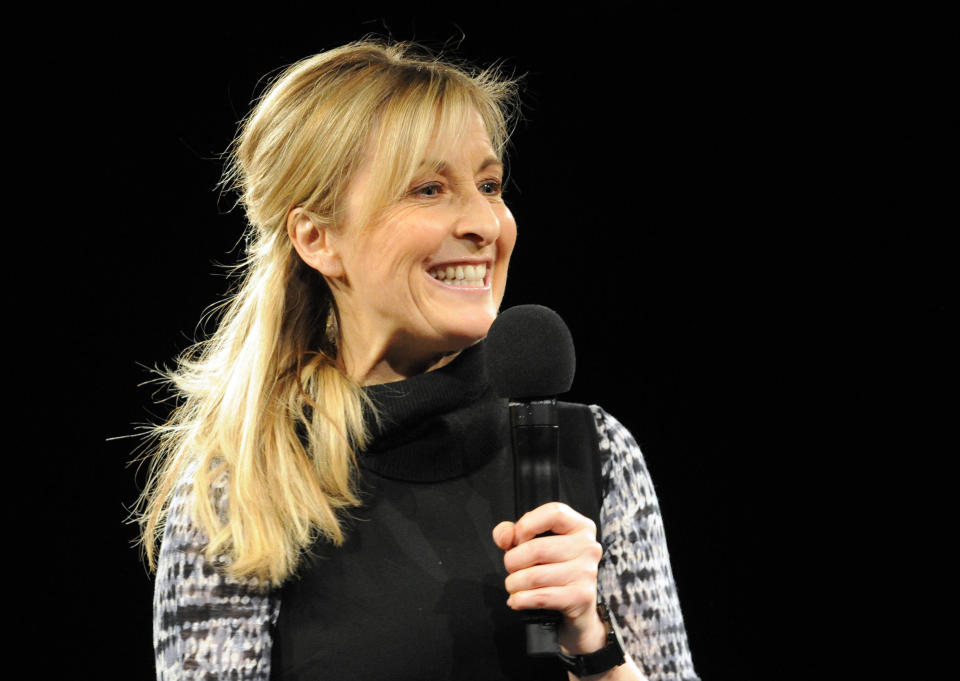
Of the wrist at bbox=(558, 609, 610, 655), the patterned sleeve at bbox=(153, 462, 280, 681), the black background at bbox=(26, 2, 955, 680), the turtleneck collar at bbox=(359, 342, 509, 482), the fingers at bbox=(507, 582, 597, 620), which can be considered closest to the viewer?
the fingers at bbox=(507, 582, 597, 620)

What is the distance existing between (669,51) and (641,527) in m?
1.37

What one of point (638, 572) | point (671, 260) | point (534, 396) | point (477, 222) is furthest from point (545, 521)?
point (671, 260)

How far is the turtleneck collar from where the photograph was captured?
1.48 m

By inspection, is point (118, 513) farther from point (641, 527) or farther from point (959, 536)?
point (959, 536)

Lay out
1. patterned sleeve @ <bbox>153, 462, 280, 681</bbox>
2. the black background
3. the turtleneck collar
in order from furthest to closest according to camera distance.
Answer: the black background → the turtleneck collar → patterned sleeve @ <bbox>153, 462, 280, 681</bbox>

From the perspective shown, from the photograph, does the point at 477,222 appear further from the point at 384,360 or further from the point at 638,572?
the point at 638,572

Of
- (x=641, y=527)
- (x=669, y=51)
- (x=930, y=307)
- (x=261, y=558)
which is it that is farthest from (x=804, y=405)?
(x=261, y=558)

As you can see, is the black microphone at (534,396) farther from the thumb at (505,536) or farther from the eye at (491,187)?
the eye at (491,187)

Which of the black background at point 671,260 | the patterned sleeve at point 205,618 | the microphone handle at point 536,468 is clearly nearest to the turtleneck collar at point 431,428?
the patterned sleeve at point 205,618

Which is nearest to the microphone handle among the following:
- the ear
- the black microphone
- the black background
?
the black microphone

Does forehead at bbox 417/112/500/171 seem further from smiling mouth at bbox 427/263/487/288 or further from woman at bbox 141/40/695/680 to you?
smiling mouth at bbox 427/263/487/288

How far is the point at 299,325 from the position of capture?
160cm

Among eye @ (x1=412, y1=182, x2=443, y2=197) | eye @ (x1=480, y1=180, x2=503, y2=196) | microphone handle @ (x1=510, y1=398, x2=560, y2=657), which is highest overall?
eye @ (x1=480, y1=180, x2=503, y2=196)

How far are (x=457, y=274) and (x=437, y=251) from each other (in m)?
0.04
